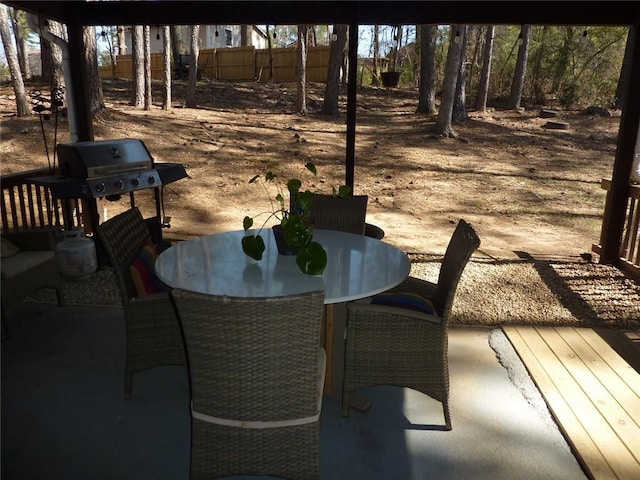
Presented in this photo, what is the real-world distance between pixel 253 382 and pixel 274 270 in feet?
2.27

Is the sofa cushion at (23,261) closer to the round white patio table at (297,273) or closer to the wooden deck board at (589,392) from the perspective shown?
the round white patio table at (297,273)

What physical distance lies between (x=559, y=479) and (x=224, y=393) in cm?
137

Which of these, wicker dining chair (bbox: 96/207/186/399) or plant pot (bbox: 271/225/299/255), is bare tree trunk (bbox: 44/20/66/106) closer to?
wicker dining chair (bbox: 96/207/186/399)

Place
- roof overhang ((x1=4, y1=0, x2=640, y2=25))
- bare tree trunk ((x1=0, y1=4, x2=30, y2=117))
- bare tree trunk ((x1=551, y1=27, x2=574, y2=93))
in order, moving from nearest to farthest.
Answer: roof overhang ((x1=4, y1=0, x2=640, y2=25))
bare tree trunk ((x1=0, y1=4, x2=30, y2=117))
bare tree trunk ((x1=551, y1=27, x2=574, y2=93))

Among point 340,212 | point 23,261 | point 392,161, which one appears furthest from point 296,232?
point 392,161

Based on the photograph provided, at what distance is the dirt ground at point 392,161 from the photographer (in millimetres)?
6410

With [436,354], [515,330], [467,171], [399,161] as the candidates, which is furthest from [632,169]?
[399,161]

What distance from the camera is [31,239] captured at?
3.45m

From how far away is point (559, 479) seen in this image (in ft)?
6.44

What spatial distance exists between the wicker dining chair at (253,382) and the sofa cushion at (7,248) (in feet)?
7.68

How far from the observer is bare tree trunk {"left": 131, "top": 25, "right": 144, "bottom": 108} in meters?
11.1

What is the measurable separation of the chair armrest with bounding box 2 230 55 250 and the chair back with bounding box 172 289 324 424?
2.37 metres

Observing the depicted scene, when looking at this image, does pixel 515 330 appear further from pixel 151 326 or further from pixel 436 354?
pixel 151 326

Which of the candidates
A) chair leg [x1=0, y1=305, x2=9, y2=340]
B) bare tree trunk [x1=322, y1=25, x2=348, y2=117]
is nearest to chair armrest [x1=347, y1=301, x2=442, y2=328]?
chair leg [x1=0, y1=305, x2=9, y2=340]
